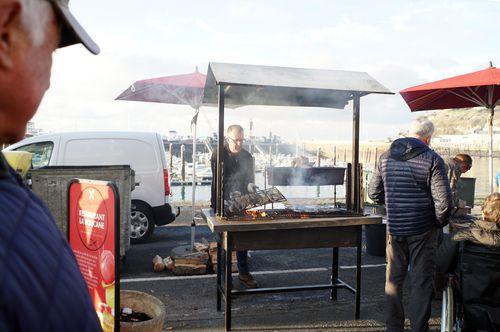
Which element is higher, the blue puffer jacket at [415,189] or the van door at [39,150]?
the van door at [39,150]

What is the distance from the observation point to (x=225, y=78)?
4305 mm

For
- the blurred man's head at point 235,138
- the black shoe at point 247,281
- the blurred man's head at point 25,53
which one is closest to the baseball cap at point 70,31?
the blurred man's head at point 25,53

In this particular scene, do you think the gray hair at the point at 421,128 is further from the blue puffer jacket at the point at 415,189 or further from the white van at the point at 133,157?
the white van at the point at 133,157

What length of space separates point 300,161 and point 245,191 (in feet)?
5.36

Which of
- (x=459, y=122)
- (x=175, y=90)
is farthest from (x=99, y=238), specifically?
(x=459, y=122)

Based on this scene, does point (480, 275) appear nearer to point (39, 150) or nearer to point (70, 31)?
point (70, 31)

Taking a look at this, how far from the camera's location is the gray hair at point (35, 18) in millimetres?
853

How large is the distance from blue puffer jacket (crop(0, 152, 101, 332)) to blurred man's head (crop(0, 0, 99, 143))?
127mm

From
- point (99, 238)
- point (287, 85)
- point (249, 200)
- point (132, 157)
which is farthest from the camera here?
point (132, 157)

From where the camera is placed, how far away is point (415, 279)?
4.16 meters

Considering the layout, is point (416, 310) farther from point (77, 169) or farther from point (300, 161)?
point (77, 169)

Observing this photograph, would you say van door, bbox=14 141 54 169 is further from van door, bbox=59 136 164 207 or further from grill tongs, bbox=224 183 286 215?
grill tongs, bbox=224 183 286 215

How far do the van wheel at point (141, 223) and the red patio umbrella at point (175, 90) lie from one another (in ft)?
3.58

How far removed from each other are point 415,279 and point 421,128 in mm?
1584
